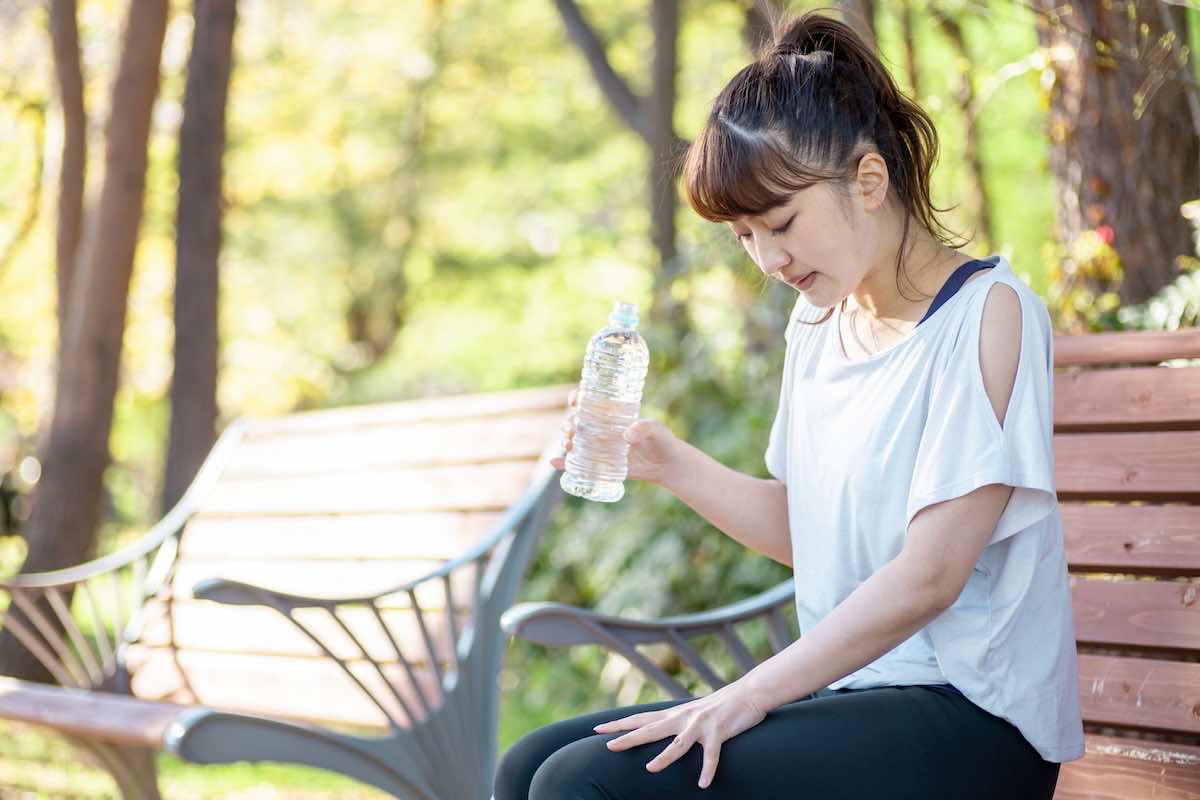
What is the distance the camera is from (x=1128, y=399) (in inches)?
96.0

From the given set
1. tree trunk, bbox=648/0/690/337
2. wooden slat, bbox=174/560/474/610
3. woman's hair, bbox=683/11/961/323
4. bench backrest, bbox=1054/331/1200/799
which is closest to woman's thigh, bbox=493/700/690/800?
woman's hair, bbox=683/11/961/323

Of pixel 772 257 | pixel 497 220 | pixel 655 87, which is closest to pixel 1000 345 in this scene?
pixel 772 257

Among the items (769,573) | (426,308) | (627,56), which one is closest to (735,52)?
(627,56)

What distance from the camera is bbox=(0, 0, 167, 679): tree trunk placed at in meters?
6.30

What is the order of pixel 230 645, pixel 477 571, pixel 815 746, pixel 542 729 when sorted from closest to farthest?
1. pixel 815 746
2. pixel 542 729
3. pixel 477 571
4. pixel 230 645

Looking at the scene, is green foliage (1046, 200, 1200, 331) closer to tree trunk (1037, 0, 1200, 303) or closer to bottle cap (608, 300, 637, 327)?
tree trunk (1037, 0, 1200, 303)

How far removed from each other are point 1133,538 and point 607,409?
932mm

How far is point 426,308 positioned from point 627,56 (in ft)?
12.8

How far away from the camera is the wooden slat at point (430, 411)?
3398mm

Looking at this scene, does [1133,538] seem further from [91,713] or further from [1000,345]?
[91,713]

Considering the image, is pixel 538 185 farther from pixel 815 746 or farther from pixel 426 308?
pixel 815 746

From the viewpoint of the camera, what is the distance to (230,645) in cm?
364

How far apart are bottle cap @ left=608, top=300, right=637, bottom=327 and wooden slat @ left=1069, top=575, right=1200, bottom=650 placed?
34.5 inches

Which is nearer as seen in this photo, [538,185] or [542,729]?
[542,729]
